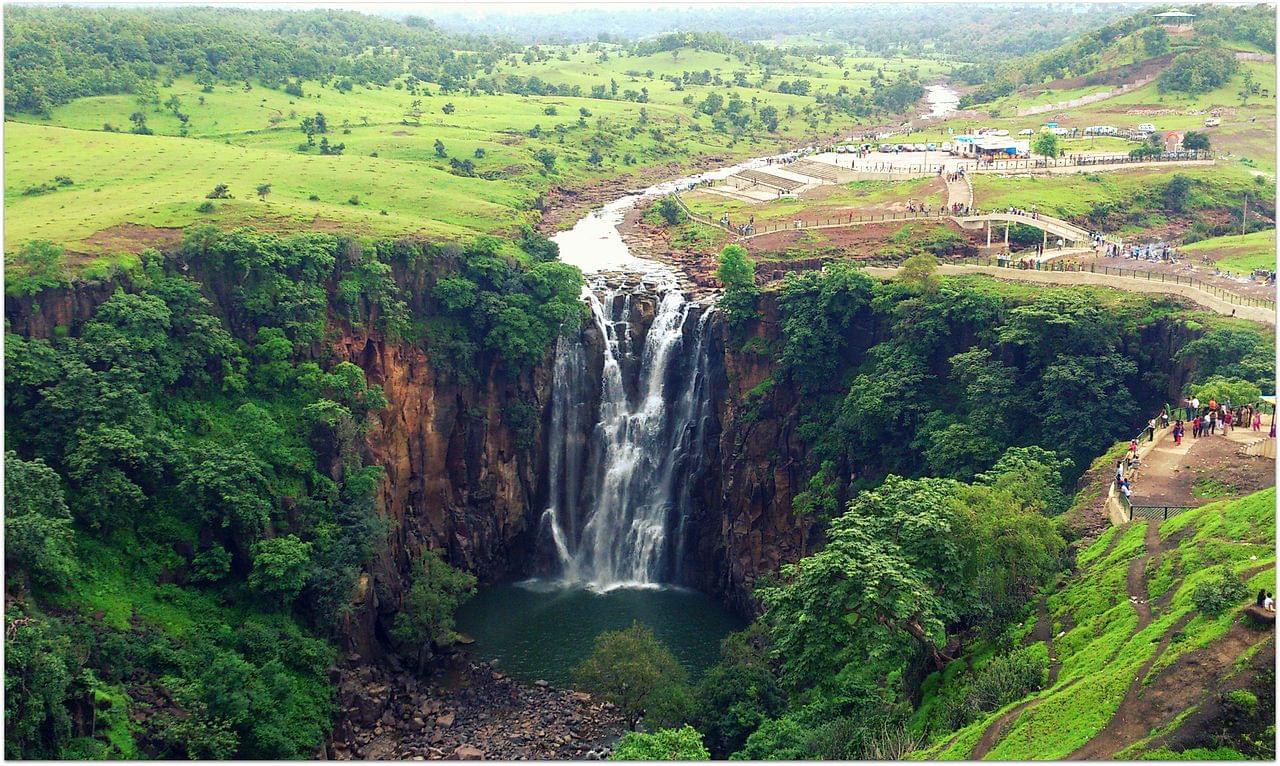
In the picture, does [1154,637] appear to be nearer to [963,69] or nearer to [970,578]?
[970,578]

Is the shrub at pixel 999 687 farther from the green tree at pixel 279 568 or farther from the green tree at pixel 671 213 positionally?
the green tree at pixel 671 213

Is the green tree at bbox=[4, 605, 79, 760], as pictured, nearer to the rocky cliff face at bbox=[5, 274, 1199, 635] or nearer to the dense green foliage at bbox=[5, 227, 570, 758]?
the dense green foliage at bbox=[5, 227, 570, 758]

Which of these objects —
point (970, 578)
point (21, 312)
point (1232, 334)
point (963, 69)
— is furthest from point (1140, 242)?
point (963, 69)

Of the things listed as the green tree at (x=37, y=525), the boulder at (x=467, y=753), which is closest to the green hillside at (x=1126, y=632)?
the boulder at (x=467, y=753)

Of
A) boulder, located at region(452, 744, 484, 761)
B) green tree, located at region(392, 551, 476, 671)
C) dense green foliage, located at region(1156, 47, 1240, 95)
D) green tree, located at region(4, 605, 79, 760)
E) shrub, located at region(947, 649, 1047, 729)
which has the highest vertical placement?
dense green foliage, located at region(1156, 47, 1240, 95)

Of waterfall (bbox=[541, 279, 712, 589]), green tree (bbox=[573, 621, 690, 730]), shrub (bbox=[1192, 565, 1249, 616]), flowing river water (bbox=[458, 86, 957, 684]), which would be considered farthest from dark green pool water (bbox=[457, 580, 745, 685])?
shrub (bbox=[1192, 565, 1249, 616])
